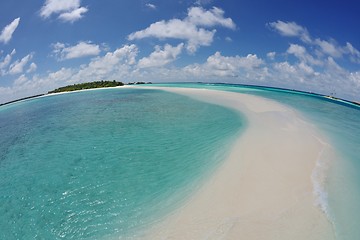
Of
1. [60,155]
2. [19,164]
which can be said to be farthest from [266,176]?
[19,164]

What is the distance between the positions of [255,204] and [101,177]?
4.94 m

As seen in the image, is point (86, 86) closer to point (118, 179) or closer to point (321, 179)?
point (118, 179)

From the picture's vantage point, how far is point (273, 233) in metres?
4.94

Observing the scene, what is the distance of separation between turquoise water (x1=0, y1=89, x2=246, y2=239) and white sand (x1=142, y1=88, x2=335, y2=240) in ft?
1.82

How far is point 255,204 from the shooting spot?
5.97 m

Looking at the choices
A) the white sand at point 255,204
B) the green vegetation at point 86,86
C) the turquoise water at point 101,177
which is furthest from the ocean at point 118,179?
the green vegetation at point 86,86

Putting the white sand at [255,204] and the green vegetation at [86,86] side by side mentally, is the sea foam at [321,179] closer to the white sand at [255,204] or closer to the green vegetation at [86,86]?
the white sand at [255,204]

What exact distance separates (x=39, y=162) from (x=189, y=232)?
787cm

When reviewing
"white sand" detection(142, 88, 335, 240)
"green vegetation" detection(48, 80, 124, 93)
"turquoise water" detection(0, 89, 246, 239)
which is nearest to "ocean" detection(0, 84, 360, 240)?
"turquoise water" detection(0, 89, 246, 239)

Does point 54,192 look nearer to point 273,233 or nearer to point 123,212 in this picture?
point 123,212

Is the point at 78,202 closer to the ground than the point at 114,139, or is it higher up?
A: closer to the ground

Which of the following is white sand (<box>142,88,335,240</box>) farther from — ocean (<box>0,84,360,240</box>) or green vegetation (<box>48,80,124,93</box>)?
green vegetation (<box>48,80,124,93</box>)

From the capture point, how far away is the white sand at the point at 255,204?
197 inches

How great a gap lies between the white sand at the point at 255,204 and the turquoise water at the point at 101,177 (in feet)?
1.82
